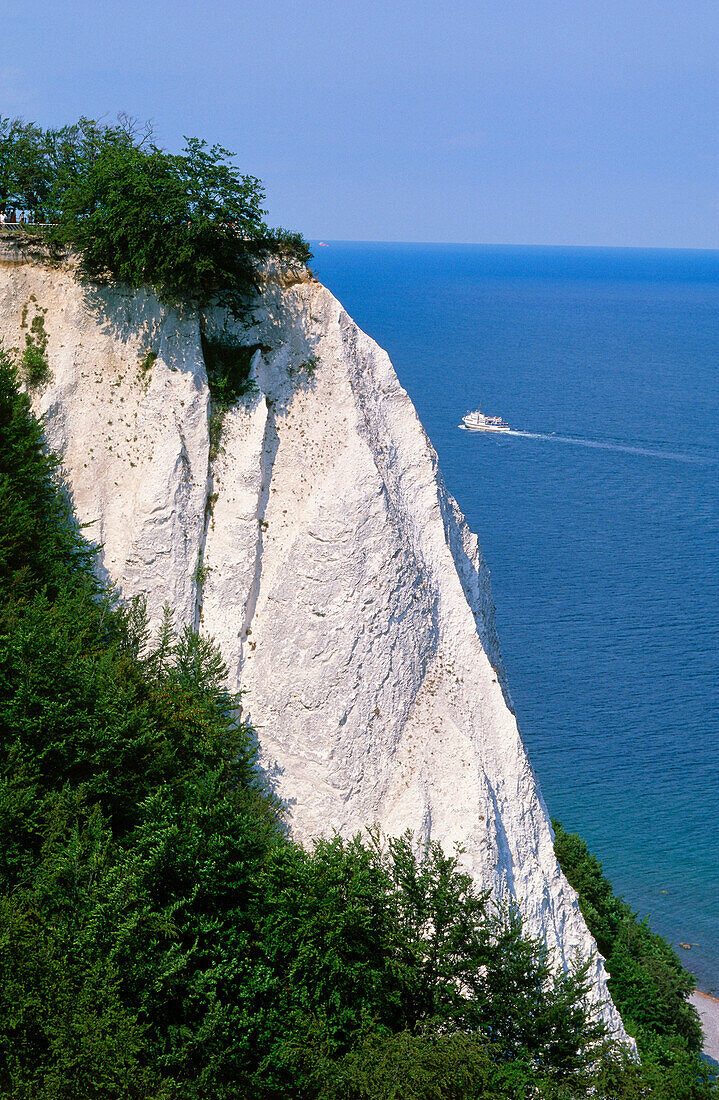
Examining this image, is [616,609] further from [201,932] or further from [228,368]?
[201,932]

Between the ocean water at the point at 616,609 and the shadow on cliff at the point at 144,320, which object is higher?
the shadow on cliff at the point at 144,320

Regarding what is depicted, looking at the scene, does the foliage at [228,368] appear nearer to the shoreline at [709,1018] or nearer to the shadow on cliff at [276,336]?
the shadow on cliff at [276,336]

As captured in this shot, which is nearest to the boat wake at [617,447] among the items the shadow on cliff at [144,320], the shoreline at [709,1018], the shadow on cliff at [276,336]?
the shoreline at [709,1018]

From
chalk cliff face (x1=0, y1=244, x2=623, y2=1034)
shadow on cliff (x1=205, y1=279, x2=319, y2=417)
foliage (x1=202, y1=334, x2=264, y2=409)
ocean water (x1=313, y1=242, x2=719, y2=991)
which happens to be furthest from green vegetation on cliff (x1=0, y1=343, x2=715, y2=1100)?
ocean water (x1=313, y1=242, x2=719, y2=991)

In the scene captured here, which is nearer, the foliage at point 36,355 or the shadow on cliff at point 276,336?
the foliage at point 36,355

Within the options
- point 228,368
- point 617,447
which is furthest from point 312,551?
point 617,447

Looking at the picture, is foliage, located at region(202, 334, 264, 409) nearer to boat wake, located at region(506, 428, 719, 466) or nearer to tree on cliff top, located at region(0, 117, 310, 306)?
tree on cliff top, located at region(0, 117, 310, 306)
